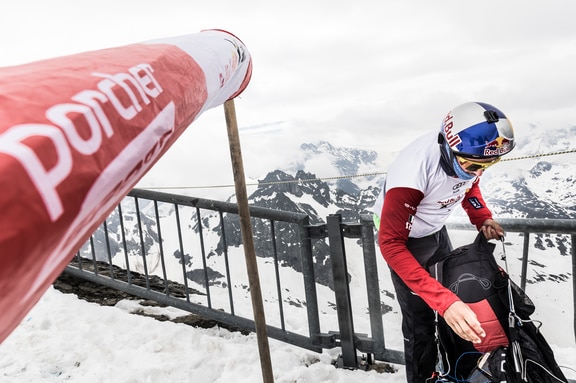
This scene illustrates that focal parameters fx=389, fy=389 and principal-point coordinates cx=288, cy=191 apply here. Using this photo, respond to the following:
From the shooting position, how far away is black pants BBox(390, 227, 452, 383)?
2.91 m

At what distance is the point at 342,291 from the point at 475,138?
2.19m

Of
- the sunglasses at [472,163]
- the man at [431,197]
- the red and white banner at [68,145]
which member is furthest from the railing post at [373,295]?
the red and white banner at [68,145]

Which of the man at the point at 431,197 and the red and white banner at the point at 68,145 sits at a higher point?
the red and white banner at the point at 68,145

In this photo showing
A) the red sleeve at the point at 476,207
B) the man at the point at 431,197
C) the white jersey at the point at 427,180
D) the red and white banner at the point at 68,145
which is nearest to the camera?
the red and white banner at the point at 68,145

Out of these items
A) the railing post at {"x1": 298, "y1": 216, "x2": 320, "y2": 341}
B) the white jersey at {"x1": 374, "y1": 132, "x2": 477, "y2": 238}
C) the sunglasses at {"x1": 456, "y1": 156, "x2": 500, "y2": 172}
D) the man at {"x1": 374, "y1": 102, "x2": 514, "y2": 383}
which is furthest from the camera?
the railing post at {"x1": 298, "y1": 216, "x2": 320, "y2": 341}

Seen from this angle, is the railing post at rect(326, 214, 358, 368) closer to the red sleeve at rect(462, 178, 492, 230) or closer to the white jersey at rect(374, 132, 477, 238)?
the white jersey at rect(374, 132, 477, 238)

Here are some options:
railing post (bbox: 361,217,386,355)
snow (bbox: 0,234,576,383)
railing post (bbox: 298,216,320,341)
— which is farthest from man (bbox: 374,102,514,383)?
railing post (bbox: 298,216,320,341)

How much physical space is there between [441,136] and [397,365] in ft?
8.62

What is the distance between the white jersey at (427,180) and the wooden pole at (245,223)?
1018 millimetres

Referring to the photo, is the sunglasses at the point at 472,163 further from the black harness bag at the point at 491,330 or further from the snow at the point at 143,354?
the snow at the point at 143,354

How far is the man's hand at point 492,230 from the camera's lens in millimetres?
2984

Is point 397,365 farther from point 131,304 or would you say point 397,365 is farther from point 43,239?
point 43,239

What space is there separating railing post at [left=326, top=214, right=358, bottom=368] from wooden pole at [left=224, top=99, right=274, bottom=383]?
114cm

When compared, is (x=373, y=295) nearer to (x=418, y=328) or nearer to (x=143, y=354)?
(x=418, y=328)
